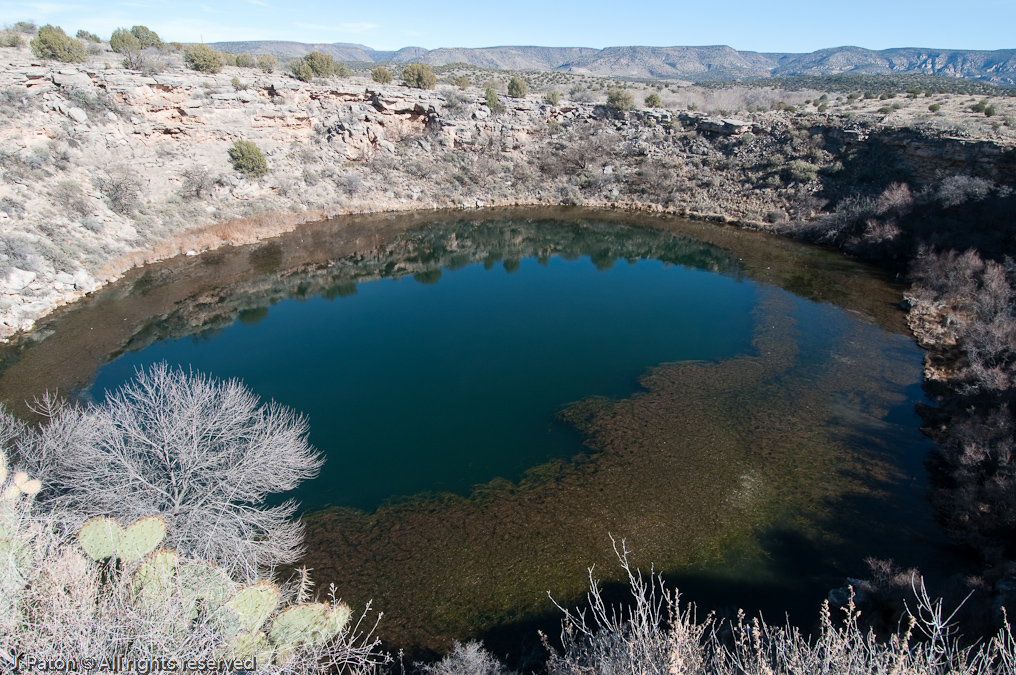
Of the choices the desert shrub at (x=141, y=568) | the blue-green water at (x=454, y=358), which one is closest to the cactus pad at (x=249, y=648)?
the desert shrub at (x=141, y=568)

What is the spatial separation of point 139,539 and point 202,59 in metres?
35.7

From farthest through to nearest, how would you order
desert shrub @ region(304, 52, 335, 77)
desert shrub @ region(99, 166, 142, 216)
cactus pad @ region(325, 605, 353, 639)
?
1. desert shrub @ region(304, 52, 335, 77)
2. desert shrub @ region(99, 166, 142, 216)
3. cactus pad @ region(325, 605, 353, 639)

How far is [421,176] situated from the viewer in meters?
36.4

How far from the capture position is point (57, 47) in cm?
2681

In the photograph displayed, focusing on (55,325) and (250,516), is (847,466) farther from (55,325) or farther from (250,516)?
(55,325)

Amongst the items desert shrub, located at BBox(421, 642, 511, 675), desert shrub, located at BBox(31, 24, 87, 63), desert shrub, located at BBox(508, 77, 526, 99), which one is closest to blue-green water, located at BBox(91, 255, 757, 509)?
desert shrub, located at BBox(421, 642, 511, 675)

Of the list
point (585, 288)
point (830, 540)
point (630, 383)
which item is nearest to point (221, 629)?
point (830, 540)

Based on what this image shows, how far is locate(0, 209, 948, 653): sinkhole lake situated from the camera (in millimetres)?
9078

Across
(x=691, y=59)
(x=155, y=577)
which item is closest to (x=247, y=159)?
(x=155, y=577)

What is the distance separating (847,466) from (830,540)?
101 inches

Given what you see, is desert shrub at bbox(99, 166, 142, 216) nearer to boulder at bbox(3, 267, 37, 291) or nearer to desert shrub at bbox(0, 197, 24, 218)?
desert shrub at bbox(0, 197, 24, 218)

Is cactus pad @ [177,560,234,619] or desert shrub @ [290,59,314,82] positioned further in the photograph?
desert shrub @ [290,59,314,82]

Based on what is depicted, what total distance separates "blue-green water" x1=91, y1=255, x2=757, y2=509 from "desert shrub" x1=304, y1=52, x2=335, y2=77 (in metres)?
22.6

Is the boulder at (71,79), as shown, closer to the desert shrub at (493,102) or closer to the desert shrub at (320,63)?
the desert shrub at (320,63)
